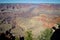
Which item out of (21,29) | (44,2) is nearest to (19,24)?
(21,29)

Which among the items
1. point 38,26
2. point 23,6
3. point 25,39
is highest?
point 23,6

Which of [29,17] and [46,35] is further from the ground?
[29,17]

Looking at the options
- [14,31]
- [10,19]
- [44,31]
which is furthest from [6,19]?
[44,31]

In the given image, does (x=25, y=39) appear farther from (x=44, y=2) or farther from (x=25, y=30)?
(x=44, y=2)

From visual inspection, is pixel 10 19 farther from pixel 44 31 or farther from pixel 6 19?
pixel 44 31

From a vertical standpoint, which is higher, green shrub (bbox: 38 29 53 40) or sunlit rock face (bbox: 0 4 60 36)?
sunlit rock face (bbox: 0 4 60 36)

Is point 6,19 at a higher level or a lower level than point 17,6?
lower

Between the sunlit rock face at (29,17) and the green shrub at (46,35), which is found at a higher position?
the sunlit rock face at (29,17)
